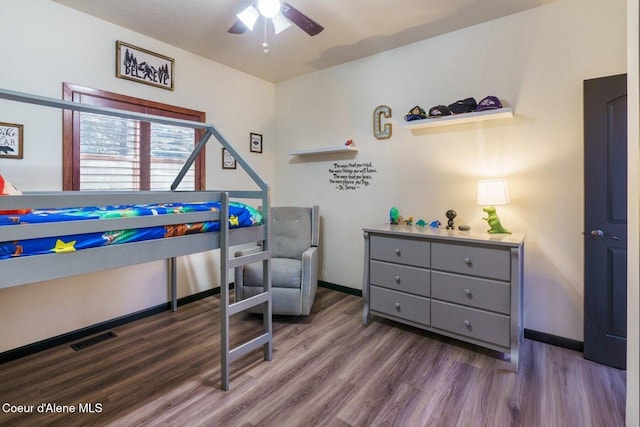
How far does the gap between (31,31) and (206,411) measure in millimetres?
2813

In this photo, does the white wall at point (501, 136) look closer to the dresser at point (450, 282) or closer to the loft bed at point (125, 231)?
the dresser at point (450, 282)

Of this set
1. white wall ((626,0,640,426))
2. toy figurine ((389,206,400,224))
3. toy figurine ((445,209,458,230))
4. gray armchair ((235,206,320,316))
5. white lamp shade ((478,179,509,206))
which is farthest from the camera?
toy figurine ((389,206,400,224))

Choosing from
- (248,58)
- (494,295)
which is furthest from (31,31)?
(494,295)


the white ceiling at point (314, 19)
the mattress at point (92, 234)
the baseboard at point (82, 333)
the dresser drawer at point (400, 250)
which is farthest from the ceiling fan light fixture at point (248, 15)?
the baseboard at point (82, 333)

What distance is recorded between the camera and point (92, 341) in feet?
7.70

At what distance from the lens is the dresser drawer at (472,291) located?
80.0 inches

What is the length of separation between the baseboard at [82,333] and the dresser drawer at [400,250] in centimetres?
202

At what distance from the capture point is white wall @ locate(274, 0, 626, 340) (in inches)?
85.1

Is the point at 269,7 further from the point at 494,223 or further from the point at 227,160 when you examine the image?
the point at 494,223

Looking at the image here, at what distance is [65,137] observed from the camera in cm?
228

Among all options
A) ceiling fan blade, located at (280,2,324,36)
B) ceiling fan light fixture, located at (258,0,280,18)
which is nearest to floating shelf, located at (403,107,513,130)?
ceiling fan blade, located at (280,2,324,36)

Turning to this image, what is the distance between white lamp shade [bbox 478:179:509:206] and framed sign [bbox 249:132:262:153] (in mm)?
2628

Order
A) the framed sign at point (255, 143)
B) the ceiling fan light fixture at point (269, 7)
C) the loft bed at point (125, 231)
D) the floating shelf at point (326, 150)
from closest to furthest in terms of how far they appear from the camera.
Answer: the loft bed at point (125, 231)
the ceiling fan light fixture at point (269, 7)
the floating shelf at point (326, 150)
the framed sign at point (255, 143)

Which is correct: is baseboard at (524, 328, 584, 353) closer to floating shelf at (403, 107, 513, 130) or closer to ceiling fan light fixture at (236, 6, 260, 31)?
floating shelf at (403, 107, 513, 130)
